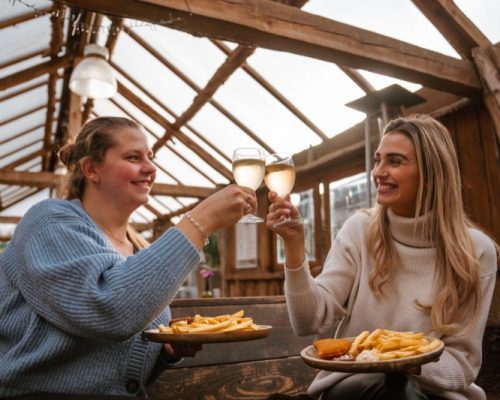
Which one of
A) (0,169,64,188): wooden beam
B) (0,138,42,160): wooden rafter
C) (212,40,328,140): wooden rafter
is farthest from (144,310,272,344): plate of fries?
(0,138,42,160): wooden rafter

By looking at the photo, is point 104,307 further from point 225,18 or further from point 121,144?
point 225,18

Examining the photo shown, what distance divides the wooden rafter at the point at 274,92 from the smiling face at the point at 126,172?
12.9ft

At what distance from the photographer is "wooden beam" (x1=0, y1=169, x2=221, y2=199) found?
24.7 feet

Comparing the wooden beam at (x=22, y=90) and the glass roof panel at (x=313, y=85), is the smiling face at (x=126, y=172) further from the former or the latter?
the wooden beam at (x=22, y=90)

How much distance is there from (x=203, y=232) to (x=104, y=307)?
0.98 ft

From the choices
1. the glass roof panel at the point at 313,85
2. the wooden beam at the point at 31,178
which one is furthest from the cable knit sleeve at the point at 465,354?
the wooden beam at the point at 31,178

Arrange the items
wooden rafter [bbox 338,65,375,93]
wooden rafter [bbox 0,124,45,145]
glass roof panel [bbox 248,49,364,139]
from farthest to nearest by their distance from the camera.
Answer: wooden rafter [bbox 0,124,45,145] → glass roof panel [bbox 248,49,364,139] → wooden rafter [bbox 338,65,375,93]

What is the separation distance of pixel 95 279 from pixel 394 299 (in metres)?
0.99

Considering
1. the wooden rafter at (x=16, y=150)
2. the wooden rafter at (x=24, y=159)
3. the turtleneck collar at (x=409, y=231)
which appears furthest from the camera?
the wooden rafter at (x=24, y=159)

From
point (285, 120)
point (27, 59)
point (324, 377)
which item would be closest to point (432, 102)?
point (285, 120)

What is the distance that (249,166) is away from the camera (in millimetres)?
1351

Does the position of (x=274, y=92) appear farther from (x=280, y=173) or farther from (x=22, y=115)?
(x=22, y=115)

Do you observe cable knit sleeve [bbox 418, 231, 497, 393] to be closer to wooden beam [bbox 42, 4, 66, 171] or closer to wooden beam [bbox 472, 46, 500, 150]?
wooden beam [bbox 472, 46, 500, 150]

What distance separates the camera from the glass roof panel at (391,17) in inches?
146
